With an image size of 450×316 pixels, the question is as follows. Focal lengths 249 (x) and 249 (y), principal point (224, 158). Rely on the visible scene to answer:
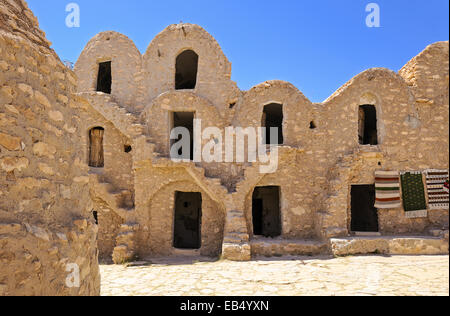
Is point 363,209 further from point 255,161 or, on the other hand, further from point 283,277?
point 283,277

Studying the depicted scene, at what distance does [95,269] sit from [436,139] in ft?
39.8

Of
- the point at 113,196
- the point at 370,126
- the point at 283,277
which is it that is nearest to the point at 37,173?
the point at 283,277

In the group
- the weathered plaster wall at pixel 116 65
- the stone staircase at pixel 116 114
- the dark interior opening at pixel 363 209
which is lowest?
the dark interior opening at pixel 363 209

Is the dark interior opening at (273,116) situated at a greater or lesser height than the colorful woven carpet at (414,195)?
greater

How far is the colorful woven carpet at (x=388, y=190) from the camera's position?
9656mm

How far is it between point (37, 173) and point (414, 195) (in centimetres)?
1156

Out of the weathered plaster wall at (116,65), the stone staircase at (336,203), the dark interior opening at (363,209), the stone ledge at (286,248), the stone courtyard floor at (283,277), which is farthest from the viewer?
the dark interior opening at (363,209)

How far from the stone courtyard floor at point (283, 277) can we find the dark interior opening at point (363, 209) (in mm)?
5389

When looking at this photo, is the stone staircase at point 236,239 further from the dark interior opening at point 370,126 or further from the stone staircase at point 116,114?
the dark interior opening at point 370,126

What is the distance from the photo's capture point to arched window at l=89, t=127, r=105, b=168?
12133 mm

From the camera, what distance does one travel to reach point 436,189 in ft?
30.6

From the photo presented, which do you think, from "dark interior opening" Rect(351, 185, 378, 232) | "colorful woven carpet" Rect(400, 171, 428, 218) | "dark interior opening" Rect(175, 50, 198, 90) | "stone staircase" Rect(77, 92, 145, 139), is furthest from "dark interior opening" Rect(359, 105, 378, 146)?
"stone staircase" Rect(77, 92, 145, 139)

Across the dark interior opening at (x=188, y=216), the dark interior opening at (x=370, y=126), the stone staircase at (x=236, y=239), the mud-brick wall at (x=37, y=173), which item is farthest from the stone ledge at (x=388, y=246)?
the mud-brick wall at (x=37, y=173)

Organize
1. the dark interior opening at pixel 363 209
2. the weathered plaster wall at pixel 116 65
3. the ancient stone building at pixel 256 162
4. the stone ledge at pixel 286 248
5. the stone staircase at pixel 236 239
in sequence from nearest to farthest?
the stone staircase at pixel 236 239 < the stone ledge at pixel 286 248 < the ancient stone building at pixel 256 162 < the weathered plaster wall at pixel 116 65 < the dark interior opening at pixel 363 209
